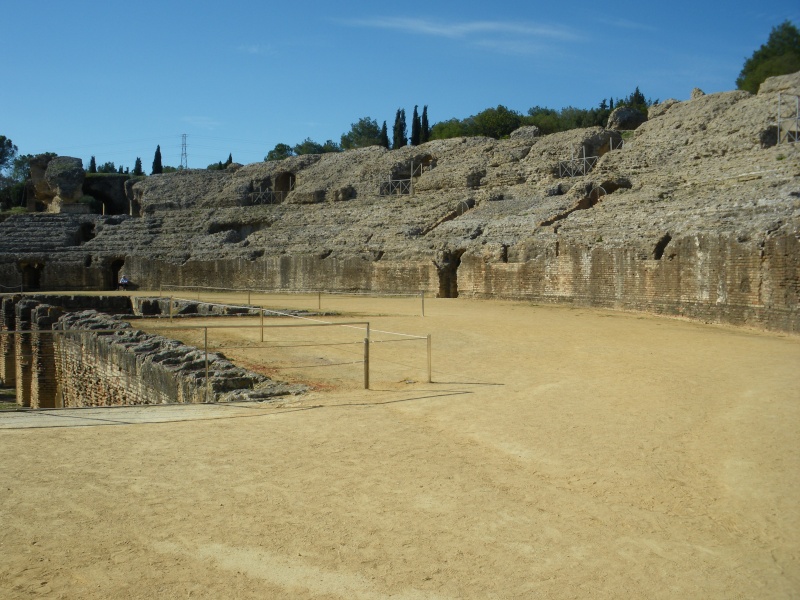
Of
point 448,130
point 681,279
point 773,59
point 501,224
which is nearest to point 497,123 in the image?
point 448,130

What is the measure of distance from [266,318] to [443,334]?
19.0 ft

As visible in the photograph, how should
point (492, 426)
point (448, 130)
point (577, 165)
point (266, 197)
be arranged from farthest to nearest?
point (448, 130) < point (266, 197) < point (577, 165) < point (492, 426)

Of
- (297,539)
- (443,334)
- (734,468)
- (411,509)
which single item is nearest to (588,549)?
(411,509)

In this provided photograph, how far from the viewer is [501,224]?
27.5m

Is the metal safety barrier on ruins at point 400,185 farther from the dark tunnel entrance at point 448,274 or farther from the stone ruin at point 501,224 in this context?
the dark tunnel entrance at point 448,274

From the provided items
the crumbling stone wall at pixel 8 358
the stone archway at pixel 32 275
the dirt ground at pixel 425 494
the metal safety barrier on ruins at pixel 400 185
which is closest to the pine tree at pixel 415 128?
the metal safety barrier on ruins at pixel 400 185

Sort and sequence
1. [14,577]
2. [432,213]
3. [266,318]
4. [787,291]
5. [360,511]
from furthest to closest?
[432,213] < [266,318] < [787,291] < [360,511] < [14,577]

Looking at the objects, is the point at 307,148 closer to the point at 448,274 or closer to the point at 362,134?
the point at 362,134

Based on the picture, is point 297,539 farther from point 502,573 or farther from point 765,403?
point 765,403

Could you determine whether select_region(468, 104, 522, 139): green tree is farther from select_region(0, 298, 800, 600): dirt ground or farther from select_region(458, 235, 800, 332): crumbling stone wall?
select_region(0, 298, 800, 600): dirt ground

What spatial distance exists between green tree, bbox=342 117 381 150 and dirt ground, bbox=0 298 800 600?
74.3 meters

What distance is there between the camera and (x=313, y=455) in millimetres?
6504

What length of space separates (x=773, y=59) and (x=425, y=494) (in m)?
49.3

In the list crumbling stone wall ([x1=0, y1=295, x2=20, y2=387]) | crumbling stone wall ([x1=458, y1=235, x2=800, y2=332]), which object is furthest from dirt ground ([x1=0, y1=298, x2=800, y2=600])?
crumbling stone wall ([x1=0, y1=295, x2=20, y2=387])
